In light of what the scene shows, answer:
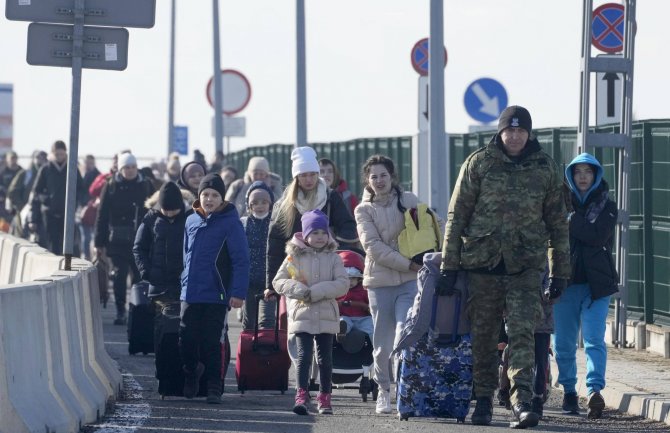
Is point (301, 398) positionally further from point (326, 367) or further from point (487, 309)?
point (487, 309)

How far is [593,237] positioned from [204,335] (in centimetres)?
290

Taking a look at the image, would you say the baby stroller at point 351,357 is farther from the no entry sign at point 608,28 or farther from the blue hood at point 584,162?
the no entry sign at point 608,28

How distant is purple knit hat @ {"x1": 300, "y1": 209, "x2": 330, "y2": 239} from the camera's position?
45.1 ft

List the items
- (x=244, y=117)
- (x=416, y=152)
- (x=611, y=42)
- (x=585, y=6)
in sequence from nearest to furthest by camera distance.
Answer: (x=585, y=6)
(x=611, y=42)
(x=416, y=152)
(x=244, y=117)

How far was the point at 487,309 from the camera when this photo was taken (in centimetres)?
1295

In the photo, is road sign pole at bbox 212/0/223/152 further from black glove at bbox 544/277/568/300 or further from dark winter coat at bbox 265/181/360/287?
black glove at bbox 544/277/568/300

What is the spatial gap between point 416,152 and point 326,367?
31.8 ft

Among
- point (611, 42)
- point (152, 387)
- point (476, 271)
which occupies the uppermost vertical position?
point (611, 42)

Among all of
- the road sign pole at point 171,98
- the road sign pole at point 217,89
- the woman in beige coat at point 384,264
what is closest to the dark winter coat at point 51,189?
the road sign pole at point 217,89

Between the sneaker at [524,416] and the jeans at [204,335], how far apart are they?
8.33 feet

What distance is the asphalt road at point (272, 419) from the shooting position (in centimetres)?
1242

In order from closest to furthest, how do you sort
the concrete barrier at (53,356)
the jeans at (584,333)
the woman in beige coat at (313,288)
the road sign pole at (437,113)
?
1. the concrete barrier at (53,356)
2. the woman in beige coat at (313,288)
3. the jeans at (584,333)
4. the road sign pole at (437,113)

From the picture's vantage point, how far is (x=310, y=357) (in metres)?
13.8

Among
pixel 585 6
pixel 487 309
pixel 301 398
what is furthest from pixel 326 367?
pixel 585 6
